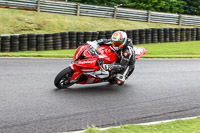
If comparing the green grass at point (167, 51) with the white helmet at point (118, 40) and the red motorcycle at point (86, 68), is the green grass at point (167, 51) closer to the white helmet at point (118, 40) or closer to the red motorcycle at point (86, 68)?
the white helmet at point (118, 40)

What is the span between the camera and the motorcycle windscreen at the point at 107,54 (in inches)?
301

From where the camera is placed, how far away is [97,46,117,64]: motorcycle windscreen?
7.65 m

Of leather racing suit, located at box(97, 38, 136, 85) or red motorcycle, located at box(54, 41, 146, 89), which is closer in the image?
red motorcycle, located at box(54, 41, 146, 89)

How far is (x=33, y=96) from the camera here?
698 centimetres

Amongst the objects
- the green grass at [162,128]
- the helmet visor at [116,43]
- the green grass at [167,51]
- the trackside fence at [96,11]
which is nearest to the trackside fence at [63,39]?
the green grass at [167,51]

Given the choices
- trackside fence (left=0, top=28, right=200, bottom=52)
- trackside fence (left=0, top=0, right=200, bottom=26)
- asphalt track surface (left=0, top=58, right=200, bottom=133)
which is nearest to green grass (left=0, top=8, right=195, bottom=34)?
trackside fence (left=0, top=0, right=200, bottom=26)

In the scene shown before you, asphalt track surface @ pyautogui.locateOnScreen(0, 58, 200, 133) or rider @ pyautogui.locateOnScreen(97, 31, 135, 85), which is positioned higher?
rider @ pyautogui.locateOnScreen(97, 31, 135, 85)

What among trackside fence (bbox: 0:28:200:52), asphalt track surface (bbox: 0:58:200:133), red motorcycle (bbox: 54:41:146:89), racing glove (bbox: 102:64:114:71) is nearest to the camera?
asphalt track surface (bbox: 0:58:200:133)

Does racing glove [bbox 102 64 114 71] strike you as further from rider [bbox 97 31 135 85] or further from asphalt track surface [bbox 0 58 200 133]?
asphalt track surface [bbox 0 58 200 133]

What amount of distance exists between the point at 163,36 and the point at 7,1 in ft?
37.2

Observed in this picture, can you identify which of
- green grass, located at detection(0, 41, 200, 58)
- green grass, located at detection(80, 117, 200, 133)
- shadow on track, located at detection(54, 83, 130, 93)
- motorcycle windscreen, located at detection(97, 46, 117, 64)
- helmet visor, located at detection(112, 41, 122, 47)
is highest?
helmet visor, located at detection(112, 41, 122, 47)

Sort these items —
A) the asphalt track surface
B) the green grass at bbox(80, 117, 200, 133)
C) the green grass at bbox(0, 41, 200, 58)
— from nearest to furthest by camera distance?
1. the green grass at bbox(80, 117, 200, 133)
2. the asphalt track surface
3. the green grass at bbox(0, 41, 200, 58)

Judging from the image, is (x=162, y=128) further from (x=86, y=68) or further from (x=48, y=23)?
(x=48, y=23)

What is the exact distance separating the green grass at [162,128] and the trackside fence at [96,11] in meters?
19.5
